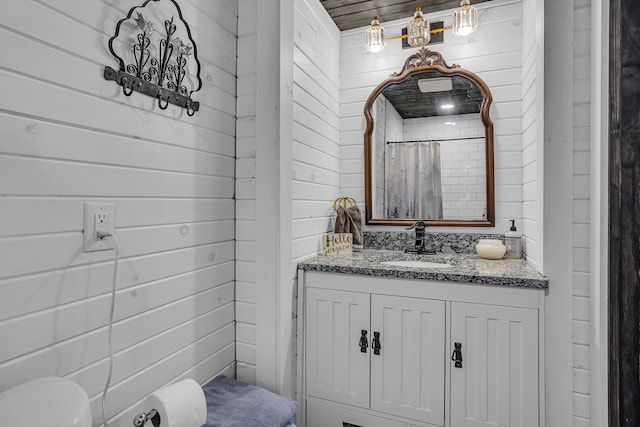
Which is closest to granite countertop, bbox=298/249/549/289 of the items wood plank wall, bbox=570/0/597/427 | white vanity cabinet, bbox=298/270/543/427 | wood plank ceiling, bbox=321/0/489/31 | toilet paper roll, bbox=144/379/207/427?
white vanity cabinet, bbox=298/270/543/427

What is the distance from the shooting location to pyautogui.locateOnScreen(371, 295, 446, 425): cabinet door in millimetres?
1464

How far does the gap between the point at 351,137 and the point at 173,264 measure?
1.45m

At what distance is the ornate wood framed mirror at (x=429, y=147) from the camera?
6.66ft

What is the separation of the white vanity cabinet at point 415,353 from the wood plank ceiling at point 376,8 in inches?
62.3

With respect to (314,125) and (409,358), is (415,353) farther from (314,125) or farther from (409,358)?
(314,125)

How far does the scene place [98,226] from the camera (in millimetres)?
1003

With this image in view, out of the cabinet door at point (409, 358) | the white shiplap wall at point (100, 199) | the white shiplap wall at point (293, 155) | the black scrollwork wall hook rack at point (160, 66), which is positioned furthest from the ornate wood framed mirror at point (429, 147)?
the black scrollwork wall hook rack at point (160, 66)

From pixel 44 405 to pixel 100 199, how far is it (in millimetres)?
541

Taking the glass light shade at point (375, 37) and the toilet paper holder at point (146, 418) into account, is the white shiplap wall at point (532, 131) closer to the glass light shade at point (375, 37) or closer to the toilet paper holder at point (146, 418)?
the glass light shade at point (375, 37)

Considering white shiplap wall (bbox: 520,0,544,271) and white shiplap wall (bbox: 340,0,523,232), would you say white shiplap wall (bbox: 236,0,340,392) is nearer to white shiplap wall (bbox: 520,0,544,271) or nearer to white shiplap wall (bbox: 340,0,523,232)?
white shiplap wall (bbox: 340,0,523,232)

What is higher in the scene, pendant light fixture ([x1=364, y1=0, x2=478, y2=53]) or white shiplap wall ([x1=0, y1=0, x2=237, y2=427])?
pendant light fixture ([x1=364, y1=0, x2=478, y2=53])

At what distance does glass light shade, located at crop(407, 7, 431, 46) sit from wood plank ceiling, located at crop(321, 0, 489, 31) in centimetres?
15

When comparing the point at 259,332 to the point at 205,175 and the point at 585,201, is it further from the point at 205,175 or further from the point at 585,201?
the point at 585,201

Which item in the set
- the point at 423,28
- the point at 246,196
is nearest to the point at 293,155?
the point at 246,196
